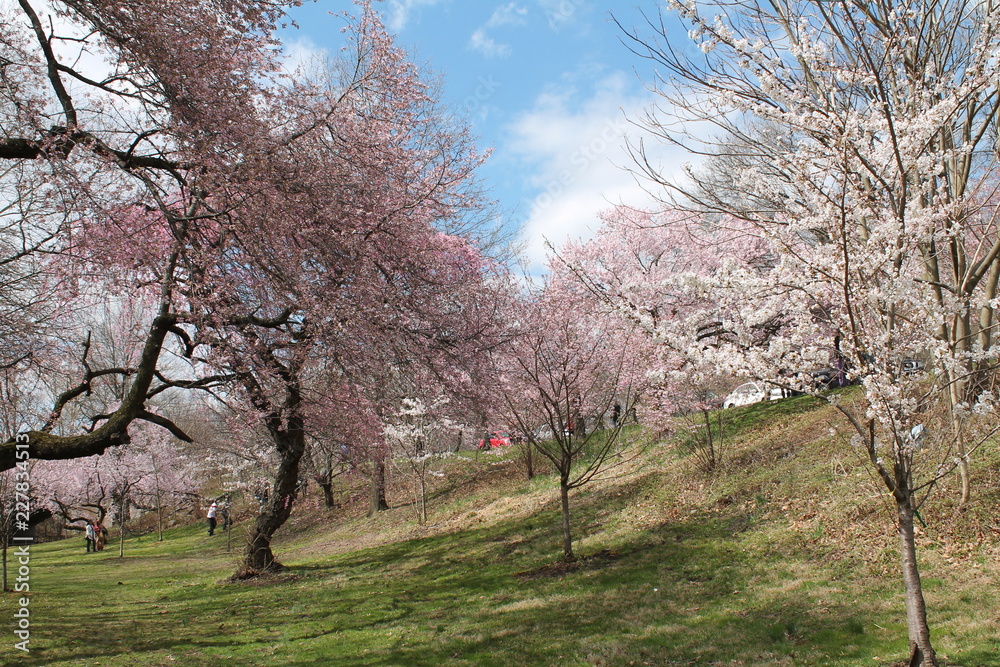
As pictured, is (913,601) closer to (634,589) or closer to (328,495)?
(634,589)

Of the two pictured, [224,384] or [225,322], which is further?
[224,384]

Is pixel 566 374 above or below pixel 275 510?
above

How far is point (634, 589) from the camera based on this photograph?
759cm

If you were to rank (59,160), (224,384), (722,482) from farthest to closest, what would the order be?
(722,482)
(224,384)
(59,160)

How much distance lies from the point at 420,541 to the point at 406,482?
9432mm

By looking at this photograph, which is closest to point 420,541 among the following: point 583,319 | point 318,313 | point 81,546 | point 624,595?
point 583,319

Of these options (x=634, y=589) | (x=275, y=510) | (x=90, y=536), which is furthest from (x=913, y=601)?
(x=90, y=536)

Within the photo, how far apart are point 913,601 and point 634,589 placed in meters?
3.88

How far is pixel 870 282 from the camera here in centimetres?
436

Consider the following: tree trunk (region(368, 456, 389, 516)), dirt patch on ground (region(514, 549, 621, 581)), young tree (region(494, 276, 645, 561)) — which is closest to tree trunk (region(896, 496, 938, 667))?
young tree (region(494, 276, 645, 561))

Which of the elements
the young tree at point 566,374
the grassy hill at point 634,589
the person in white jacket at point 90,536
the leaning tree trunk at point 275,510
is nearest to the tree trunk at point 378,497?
the grassy hill at point 634,589

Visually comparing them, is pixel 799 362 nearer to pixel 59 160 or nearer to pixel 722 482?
pixel 59 160

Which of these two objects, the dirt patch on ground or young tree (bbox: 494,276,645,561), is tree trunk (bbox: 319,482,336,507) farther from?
the dirt patch on ground

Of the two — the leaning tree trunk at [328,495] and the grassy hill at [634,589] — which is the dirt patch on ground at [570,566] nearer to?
the grassy hill at [634,589]
